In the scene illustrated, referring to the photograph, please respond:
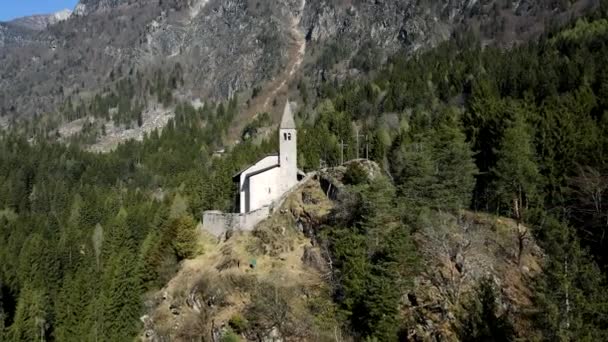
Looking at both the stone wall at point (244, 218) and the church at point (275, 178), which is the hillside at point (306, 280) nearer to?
the stone wall at point (244, 218)

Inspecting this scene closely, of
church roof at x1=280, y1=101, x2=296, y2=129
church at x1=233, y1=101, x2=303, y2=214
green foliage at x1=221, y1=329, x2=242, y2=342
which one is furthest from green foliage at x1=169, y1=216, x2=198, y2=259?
green foliage at x1=221, y1=329, x2=242, y2=342

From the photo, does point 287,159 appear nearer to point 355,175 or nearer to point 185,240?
point 355,175

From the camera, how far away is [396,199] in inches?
1991

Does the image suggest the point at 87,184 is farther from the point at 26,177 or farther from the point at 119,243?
the point at 119,243

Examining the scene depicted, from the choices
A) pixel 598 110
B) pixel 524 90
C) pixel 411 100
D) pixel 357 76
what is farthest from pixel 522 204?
pixel 357 76

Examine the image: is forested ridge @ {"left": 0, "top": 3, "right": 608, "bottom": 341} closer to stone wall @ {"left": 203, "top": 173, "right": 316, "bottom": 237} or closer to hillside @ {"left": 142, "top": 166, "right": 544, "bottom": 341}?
hillside @ {"left": 142, "top": 166, "right": 544, "bottom": 341}

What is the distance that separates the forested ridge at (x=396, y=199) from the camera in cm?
4091

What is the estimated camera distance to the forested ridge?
40906 millimetres

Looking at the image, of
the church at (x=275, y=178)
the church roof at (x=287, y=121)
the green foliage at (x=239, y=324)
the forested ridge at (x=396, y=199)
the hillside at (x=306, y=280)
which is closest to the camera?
the forested ridge at (x=396, y=199)

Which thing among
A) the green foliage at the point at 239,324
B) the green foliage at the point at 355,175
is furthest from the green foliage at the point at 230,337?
the green foliage at the point at 355,175

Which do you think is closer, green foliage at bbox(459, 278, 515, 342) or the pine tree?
green foliage at bbox(459, 278, 515, 342)

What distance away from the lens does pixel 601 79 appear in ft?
244

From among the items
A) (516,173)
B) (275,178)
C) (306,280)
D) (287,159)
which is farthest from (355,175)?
(516,173)

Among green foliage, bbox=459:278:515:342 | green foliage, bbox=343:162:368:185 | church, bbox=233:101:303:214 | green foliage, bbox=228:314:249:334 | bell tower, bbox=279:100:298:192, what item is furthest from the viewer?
bell tower, bbox=279:100:298:192
